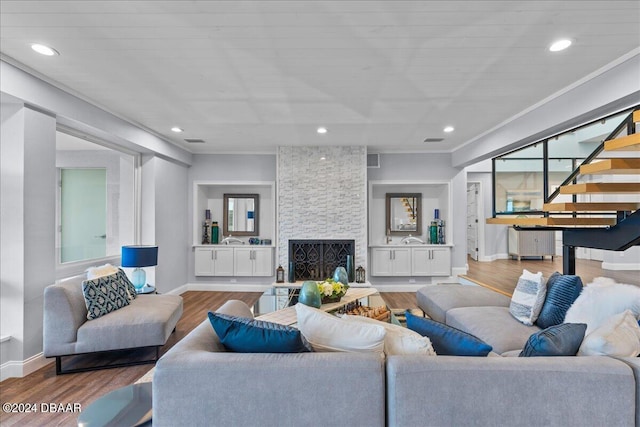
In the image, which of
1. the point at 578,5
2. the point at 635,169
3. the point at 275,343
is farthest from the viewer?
the point at 635,169

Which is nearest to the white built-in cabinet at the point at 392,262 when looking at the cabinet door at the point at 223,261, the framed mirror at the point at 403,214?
the framed mirror at the point at 403,214

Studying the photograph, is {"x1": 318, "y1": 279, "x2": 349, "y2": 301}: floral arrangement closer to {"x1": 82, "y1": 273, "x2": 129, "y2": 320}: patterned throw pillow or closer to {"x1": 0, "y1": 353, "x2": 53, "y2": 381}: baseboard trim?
{"x1": 82, "y1": 273, "x2": 129, "y2": 320}: patterned throw pillow

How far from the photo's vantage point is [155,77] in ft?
9.55

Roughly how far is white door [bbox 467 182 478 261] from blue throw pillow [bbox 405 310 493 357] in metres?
8.00

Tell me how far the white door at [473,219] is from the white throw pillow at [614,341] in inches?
305

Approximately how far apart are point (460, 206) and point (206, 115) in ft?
15.6

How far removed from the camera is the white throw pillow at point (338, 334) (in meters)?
1.51

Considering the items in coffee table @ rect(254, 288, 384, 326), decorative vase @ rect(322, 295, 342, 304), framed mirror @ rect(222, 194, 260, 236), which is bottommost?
coffee table @ rect(254, 288, 384, 326)

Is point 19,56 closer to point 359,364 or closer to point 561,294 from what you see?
point 359,364

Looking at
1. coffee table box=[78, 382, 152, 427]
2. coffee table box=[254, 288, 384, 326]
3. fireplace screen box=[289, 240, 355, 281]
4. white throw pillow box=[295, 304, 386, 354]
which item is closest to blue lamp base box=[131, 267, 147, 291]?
coffee table box=[254, 288, 384, 326]

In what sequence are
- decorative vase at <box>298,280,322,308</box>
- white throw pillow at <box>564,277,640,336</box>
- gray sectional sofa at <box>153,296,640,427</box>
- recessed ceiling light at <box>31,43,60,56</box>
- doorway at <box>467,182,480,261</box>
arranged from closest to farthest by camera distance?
gray sectional sofa at <box>153,296,640,427</box>
white throw pillow at <box>564,277,640,336</box>
recessed ceiling light at <box>31,43,60,56</box>
decorative vase at <box>298,280,322,308</box>
doorway at <box>467,182,480,261</box>

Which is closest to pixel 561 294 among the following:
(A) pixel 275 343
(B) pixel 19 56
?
(A) pixel 275 343

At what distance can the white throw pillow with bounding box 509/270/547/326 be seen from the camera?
8.65 feet

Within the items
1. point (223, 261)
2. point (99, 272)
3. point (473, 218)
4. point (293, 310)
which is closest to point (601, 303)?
point (293, 310)
